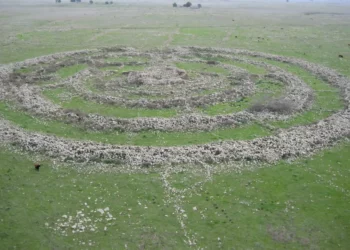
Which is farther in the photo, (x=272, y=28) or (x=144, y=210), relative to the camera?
(x=272, y=28)

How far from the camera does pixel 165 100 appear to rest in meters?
42.1

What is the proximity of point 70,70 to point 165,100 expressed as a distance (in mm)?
→ 21215

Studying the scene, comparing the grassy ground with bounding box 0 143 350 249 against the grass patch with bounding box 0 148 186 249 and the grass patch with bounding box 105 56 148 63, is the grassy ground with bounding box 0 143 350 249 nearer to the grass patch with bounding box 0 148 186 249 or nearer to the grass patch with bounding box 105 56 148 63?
the grass patch with bounding box 0 148 186 249

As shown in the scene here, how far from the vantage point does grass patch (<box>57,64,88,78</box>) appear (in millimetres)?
52656

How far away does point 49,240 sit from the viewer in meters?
21.1

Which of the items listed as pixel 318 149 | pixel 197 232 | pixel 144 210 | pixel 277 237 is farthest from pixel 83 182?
pixel 318 149

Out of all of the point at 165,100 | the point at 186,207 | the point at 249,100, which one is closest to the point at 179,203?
the point at 186,207

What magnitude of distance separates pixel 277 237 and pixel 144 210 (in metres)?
9.29

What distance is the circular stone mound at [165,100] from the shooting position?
31.4m

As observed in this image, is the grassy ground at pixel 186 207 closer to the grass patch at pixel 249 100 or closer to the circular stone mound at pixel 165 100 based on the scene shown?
the circular stone mound at pixel 165 100

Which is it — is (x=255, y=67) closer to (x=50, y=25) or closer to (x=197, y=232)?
(x=197, y=232)

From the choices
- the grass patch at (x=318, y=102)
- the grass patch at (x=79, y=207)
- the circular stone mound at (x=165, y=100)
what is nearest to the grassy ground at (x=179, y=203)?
the grass patch at (x=79, y=207)

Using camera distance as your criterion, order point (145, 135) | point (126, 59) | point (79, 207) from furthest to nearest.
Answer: point (126, 59)
point (145, 135)
point (79, 207)

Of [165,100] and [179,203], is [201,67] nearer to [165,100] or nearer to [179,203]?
[165,100]
